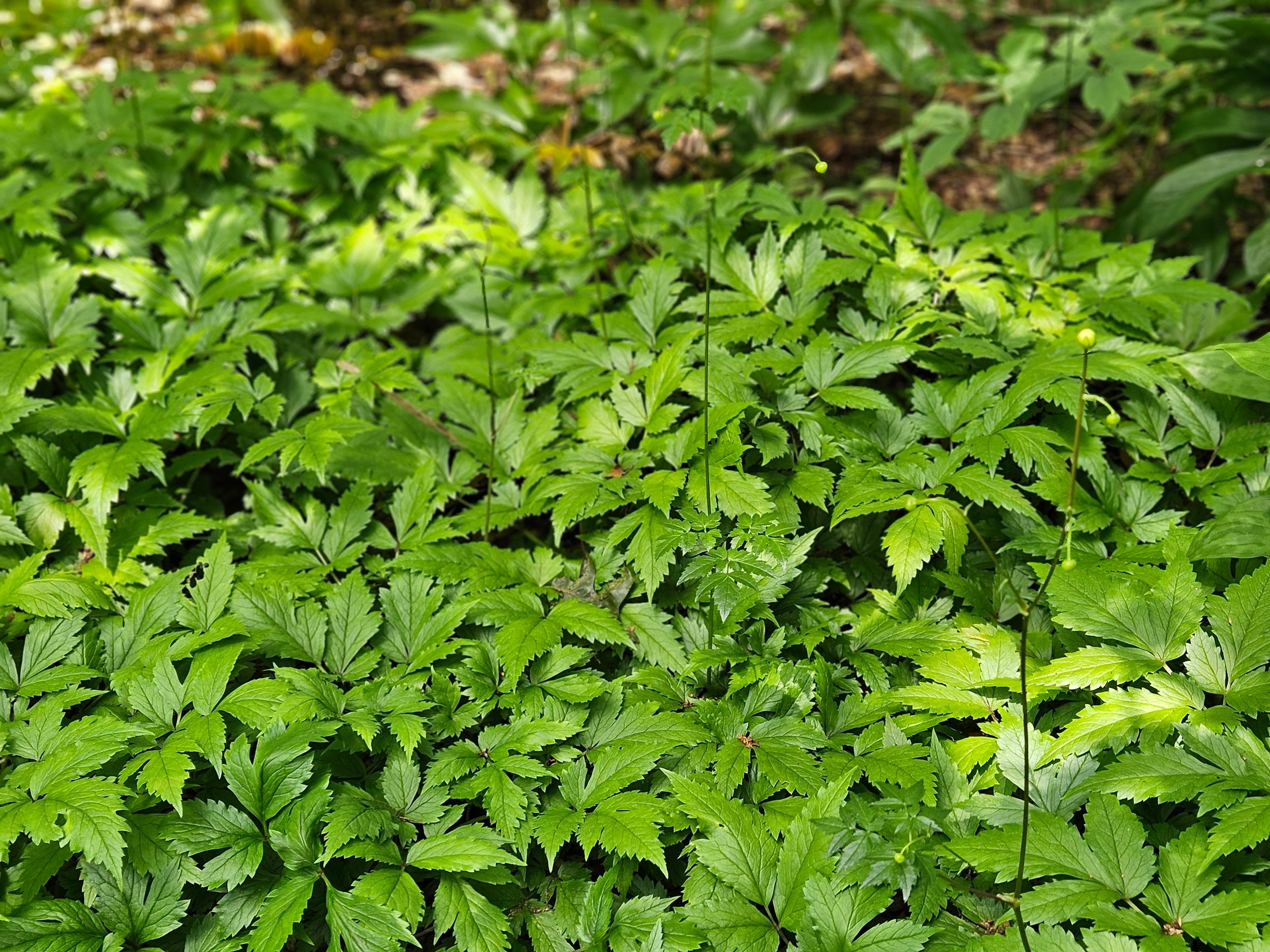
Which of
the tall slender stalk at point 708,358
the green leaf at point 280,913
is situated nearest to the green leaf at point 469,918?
the green leaf at point 280,913

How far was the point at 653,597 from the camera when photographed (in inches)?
89.9

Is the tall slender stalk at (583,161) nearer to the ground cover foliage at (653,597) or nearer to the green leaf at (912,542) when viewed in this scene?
the ground cover foliage at (653,597)

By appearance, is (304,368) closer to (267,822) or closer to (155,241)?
(155,241)

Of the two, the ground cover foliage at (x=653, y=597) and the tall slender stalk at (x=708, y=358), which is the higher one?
the tall slender stalk at (x=708, y=358)

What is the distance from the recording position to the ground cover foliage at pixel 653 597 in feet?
5.76

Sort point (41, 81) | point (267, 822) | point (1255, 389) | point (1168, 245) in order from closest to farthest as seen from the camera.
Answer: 1. point (267, 822)
2. point (1255, 389)
3. point (1168, 245)
4. point (41, 81)

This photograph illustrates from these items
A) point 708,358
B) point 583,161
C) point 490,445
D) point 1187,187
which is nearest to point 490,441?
point 490,445

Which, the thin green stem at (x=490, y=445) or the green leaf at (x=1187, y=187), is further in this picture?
the green leaf at (x=1187, y=187)

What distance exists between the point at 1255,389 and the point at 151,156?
153 inches

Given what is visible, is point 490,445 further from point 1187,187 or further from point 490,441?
point 1187,187

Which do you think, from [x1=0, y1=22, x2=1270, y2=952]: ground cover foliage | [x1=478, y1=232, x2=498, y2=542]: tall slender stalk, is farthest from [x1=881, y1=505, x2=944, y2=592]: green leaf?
[x1=478, y1=232, x2=498, y2=542]: tall slender stalk

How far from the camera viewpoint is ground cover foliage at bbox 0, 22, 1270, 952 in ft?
5.76

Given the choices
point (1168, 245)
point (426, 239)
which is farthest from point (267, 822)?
point (1168, 245)

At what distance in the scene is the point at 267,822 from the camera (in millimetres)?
1870
